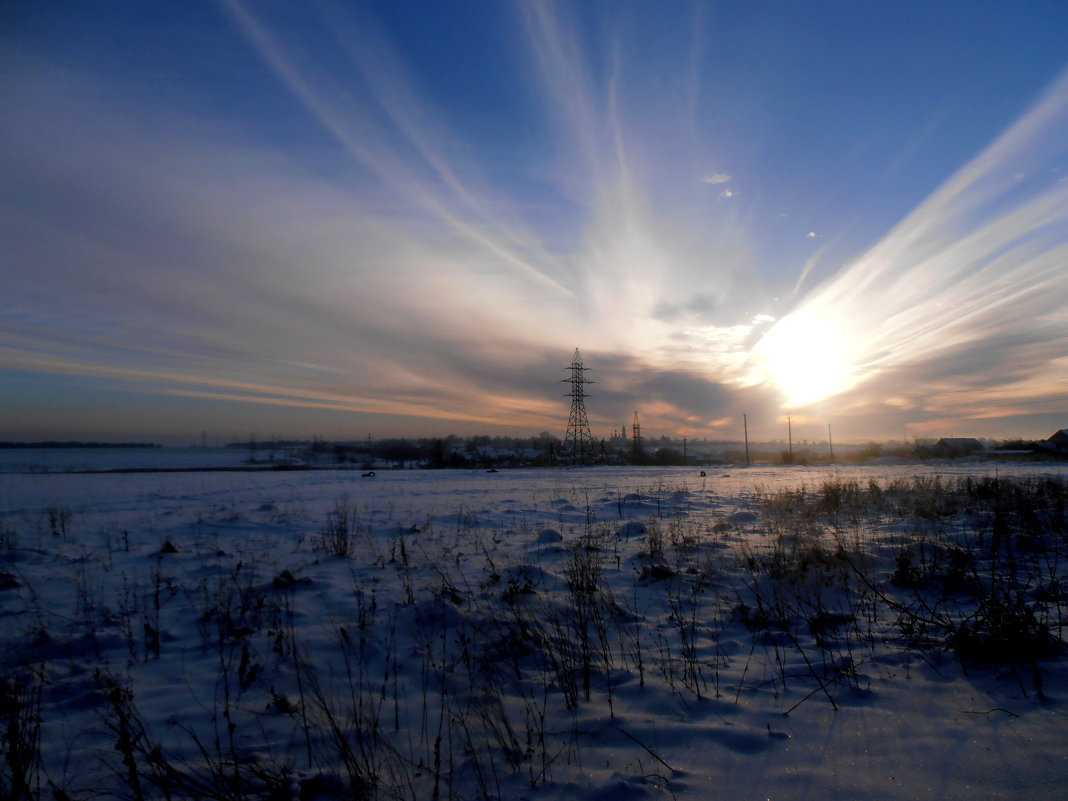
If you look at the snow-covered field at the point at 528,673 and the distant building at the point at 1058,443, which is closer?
the snow-covered field at the point at 528,673

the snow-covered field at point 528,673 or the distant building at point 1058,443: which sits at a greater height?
the distant building at point 1058,443

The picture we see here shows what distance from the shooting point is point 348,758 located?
2.96m

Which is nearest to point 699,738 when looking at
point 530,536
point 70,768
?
point 70,768

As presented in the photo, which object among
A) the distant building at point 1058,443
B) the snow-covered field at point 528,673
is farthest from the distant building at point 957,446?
the snow-covered field at point 528,673

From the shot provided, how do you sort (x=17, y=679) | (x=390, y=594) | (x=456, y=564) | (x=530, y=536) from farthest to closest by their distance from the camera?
(x=530, y=536), (x=456, y=564), (x=390, y=594), (x=17, y=679)

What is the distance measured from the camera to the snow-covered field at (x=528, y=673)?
2854 mm

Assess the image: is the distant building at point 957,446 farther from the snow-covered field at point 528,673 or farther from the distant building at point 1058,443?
the snow-covered field at point 528,673

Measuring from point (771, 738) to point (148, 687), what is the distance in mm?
4587

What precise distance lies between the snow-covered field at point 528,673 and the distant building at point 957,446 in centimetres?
7975

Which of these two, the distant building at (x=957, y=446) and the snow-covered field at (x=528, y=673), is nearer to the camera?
the snow-covered field at (x=528, y=673)

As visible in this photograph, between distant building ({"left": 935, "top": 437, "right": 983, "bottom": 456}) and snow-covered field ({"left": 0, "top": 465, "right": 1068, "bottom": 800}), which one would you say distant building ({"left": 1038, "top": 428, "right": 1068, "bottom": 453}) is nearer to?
distant building ({"left": 935, "top": 437, "right": 983, "bottom": 456})

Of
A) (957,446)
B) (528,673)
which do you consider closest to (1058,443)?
(957,446)

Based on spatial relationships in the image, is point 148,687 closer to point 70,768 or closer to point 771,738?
point 70,768

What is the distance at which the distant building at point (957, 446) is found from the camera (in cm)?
7144
